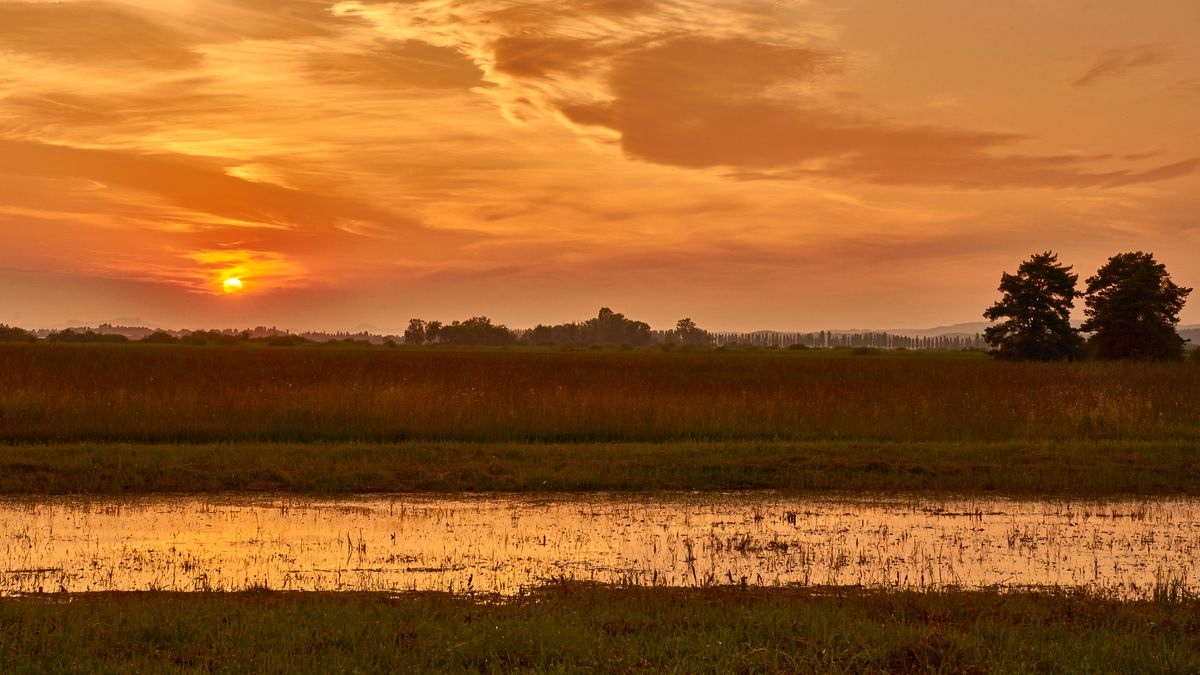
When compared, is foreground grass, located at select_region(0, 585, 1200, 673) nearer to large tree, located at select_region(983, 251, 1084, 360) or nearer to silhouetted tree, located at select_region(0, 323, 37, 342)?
large tree, located at select_region(983, 251, 1084, 360)

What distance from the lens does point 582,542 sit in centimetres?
1155

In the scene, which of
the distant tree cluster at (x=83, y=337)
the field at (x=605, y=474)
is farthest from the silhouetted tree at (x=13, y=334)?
the field at (x=605, y=474)

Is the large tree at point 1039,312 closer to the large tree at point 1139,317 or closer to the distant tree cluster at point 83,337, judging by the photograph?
the large tree at point 1139,317

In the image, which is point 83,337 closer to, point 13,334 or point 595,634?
point 13,334

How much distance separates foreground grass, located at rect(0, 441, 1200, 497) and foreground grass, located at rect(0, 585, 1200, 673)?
7.27 meters

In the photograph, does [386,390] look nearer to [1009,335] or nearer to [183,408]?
[183,408]

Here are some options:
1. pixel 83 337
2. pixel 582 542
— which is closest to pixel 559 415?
pixel 582 542

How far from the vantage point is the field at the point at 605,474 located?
7090 mm

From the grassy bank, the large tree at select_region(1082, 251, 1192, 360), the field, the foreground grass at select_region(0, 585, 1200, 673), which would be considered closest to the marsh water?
the field

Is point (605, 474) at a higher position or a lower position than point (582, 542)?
higher

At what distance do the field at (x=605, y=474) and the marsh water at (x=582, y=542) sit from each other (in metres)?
0.78

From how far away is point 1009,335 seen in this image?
72.9 meters

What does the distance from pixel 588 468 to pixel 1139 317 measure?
6380 centimetres

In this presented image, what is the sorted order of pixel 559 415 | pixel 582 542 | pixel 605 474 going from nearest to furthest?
1. pixel 582 542
2. pixel 605 474
3. pixel 559 415
